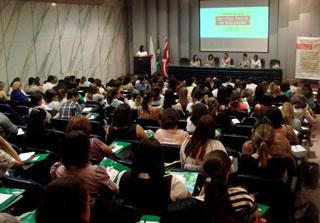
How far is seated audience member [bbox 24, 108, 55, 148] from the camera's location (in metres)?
4.56

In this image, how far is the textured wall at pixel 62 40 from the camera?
1021cm

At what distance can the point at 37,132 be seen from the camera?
457cm

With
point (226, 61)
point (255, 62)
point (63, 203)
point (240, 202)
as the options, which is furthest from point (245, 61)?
point (63, 203)

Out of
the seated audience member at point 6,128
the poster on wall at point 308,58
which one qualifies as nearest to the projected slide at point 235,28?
the poster on wall at point 308,58

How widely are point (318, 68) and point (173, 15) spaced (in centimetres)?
549

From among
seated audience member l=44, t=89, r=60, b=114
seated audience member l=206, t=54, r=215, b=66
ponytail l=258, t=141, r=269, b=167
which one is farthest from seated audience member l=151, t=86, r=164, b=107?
seated audience member l=206, t=54, r=215, b=66

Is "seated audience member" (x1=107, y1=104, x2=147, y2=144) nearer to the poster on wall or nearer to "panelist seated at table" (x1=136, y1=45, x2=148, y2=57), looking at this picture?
the poster on wall

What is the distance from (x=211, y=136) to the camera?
3.85 m

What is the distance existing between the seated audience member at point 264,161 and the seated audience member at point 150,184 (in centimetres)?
104

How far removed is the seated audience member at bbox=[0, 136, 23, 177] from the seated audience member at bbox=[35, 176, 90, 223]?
5.53 ft

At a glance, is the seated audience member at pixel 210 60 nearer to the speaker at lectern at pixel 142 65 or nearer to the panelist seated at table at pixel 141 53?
the speaker at lectern at pixel 142 65

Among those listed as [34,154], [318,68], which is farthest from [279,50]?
[34,154]

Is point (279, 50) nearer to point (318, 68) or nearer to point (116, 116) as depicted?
point (318, 68)

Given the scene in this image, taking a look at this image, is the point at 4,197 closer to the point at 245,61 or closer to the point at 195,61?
the point at 245,61
